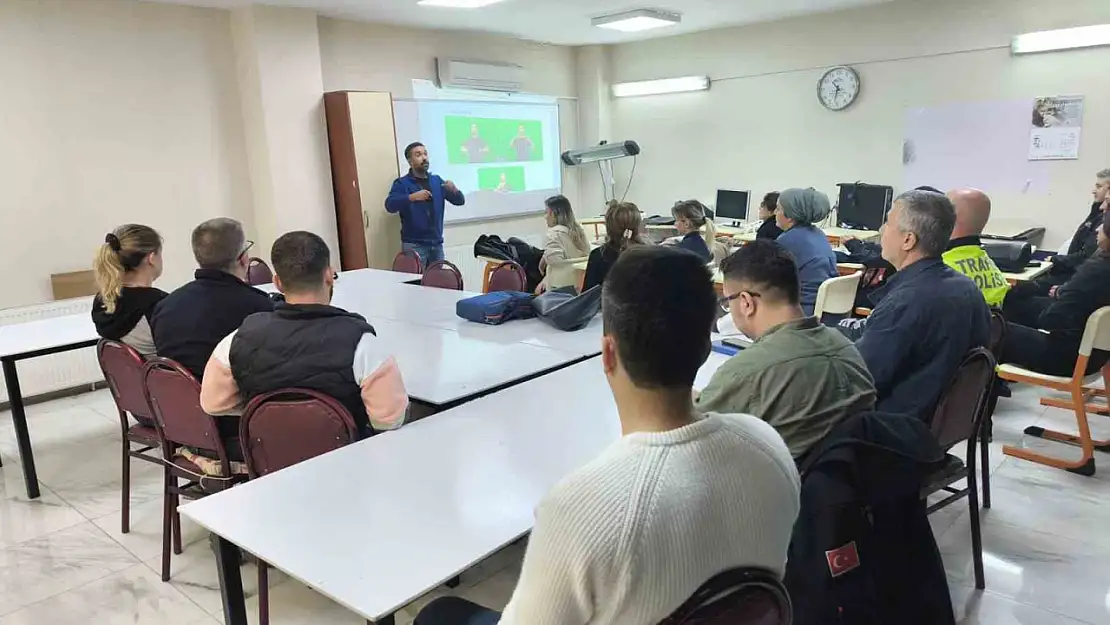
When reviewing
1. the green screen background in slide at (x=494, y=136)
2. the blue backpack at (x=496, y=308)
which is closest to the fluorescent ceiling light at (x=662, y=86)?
the green screen background in slide at (x=494, y=136)

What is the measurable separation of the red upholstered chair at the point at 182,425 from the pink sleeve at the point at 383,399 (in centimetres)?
62

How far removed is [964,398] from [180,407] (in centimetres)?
248

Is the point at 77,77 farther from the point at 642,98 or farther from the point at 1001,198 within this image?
the point at 1001,198

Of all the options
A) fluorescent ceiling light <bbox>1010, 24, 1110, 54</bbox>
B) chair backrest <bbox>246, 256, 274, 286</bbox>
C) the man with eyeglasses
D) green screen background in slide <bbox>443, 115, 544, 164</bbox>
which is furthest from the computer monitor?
the man with eyeglasses

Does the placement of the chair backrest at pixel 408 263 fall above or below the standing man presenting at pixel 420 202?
below

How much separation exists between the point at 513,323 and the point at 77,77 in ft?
12.5

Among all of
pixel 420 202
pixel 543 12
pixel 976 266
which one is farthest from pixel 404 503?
pixel 543 12

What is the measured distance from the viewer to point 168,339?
2.54 meters

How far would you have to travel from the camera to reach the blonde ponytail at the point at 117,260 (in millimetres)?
2781

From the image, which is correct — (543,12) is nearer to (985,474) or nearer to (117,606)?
(985,474)

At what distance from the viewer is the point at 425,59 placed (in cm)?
689

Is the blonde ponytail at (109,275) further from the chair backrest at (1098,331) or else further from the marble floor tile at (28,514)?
the chair backrest at (1098,331)

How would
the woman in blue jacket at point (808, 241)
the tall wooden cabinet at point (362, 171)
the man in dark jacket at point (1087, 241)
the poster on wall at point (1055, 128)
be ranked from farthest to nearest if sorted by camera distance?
the tall wooden cabinet at point (362, 171)
the poster on wall at point (1055, 128)
the man in dark jacket at point (1087, 241)
the woman in blue jacket at point (808, 241)

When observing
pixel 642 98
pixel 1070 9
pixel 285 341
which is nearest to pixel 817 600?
pixel 285 341
